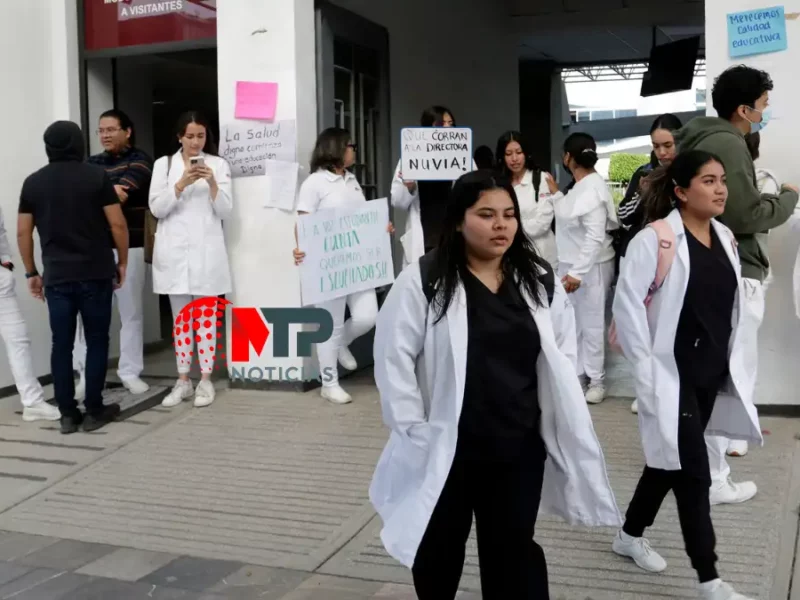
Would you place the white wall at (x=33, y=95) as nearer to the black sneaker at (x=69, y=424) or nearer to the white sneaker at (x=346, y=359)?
the black sneaker at (x=69, y=424)

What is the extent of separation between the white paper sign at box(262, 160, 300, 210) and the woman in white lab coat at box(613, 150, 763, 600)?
140 inches

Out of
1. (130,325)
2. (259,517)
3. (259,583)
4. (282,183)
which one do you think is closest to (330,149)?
(282,183)

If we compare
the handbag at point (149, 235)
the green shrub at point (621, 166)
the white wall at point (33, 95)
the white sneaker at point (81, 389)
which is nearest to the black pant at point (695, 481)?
the handbag at point (149, 235)

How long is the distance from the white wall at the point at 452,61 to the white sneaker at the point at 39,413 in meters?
3.50

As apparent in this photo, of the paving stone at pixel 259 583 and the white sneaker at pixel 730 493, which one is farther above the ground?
the white sneaker at pixel 730 493

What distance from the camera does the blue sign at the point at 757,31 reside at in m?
5.52

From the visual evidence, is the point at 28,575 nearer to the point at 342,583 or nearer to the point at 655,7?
the point at 342,583

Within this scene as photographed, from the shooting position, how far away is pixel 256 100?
6.74m

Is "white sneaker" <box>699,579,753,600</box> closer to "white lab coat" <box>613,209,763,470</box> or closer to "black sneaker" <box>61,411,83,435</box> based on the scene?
"white lab coat" <box>613,209,763,470</box>

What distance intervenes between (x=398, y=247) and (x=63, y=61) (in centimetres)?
314

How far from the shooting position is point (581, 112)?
35.8m

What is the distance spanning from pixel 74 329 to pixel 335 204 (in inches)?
74.3

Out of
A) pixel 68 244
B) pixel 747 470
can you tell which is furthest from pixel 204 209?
pixel 747 470

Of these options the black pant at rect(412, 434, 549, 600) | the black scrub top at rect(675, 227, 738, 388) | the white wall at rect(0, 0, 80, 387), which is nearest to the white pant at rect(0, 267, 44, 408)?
the white wall at rect(0, 0, 80, 387)
